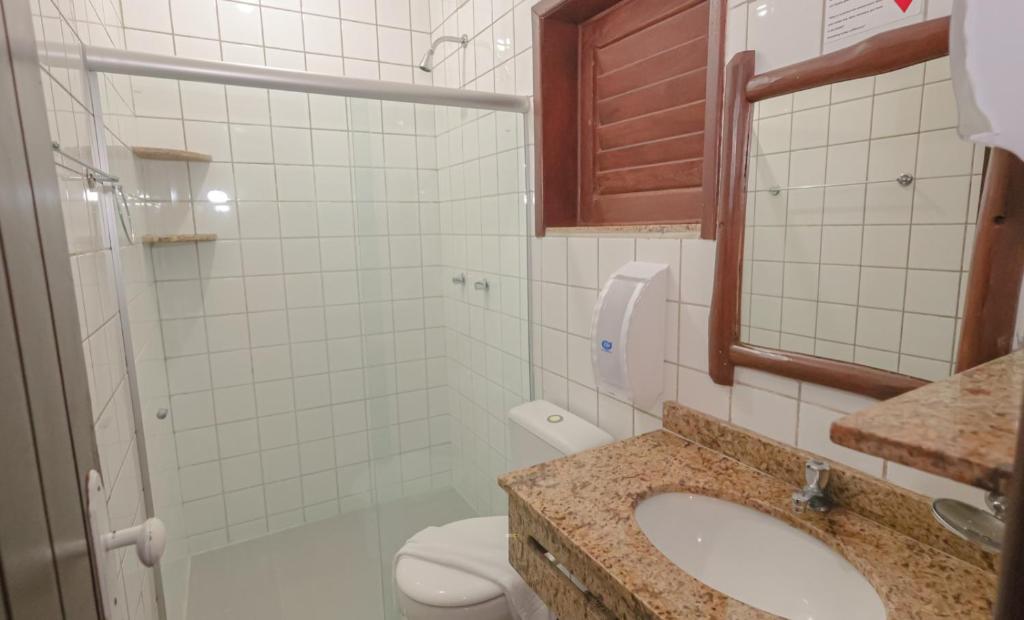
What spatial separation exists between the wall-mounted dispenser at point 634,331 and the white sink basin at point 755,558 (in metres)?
0.31

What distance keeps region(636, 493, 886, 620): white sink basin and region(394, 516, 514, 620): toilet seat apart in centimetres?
A: 56

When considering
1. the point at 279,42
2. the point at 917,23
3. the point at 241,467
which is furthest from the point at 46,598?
the point at 279,42

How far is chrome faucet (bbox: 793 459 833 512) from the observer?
84 cm

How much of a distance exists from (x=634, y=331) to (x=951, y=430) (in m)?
0.87

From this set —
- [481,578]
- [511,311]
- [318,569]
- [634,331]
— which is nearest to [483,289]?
[511,311]

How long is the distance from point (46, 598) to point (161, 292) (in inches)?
75.4

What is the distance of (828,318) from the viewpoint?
2.90 feet

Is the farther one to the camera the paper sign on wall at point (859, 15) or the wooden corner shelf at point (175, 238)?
the wooden corner shelf at point (175, 238)

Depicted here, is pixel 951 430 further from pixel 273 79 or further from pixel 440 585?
pixel 273 79

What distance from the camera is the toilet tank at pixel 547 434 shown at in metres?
1.36

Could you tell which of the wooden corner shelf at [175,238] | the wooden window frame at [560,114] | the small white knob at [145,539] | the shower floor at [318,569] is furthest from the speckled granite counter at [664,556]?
the wooden corner shelf at [175,238]

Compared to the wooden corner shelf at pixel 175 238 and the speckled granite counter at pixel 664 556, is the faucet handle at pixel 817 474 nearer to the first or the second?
the speckled granite counter at pixel 664 556

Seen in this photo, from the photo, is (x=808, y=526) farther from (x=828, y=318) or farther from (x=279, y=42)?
(x=279, y=42)

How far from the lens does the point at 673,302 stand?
1172 mm
